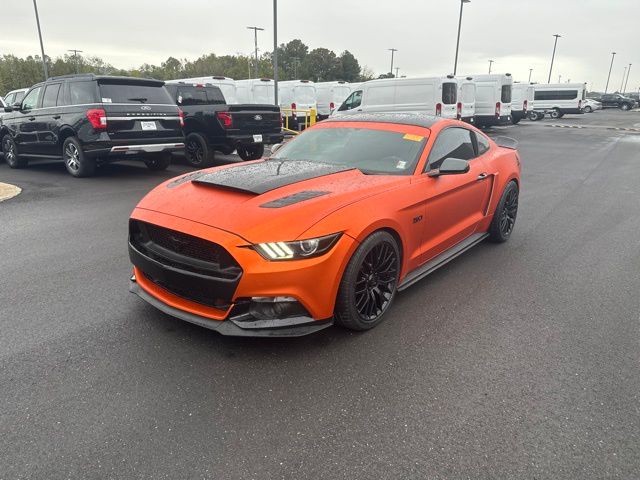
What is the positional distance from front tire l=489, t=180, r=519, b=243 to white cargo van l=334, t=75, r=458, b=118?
1308 centimetres

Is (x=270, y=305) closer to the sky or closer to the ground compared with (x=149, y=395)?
closer to the sky

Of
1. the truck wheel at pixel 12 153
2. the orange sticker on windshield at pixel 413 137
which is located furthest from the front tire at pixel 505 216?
the truck wheel at pixel 12 153

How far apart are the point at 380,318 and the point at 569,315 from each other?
156cm

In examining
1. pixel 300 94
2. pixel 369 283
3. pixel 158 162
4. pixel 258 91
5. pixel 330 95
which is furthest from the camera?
pixel 330 95

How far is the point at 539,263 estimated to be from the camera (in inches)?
193

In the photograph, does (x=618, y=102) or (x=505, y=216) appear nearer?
(x=505, y=216)

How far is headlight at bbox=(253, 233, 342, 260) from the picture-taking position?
279 centimetres

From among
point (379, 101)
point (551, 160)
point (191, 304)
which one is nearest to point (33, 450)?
point (191, 304)

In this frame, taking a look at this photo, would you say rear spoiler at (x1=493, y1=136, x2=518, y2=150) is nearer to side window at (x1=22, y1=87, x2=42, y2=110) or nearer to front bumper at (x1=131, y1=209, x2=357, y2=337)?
front bumper at (x1=131, y1=209, x2=357, y2=337)

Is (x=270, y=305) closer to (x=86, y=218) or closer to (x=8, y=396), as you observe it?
(x=8, y=396)

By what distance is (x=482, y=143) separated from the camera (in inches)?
207

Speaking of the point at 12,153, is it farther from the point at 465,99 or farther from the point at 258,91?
the point at 465,99

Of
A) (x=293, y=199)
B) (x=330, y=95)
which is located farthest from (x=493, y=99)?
(x=293, y=199)

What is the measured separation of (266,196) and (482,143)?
10.2 feet
